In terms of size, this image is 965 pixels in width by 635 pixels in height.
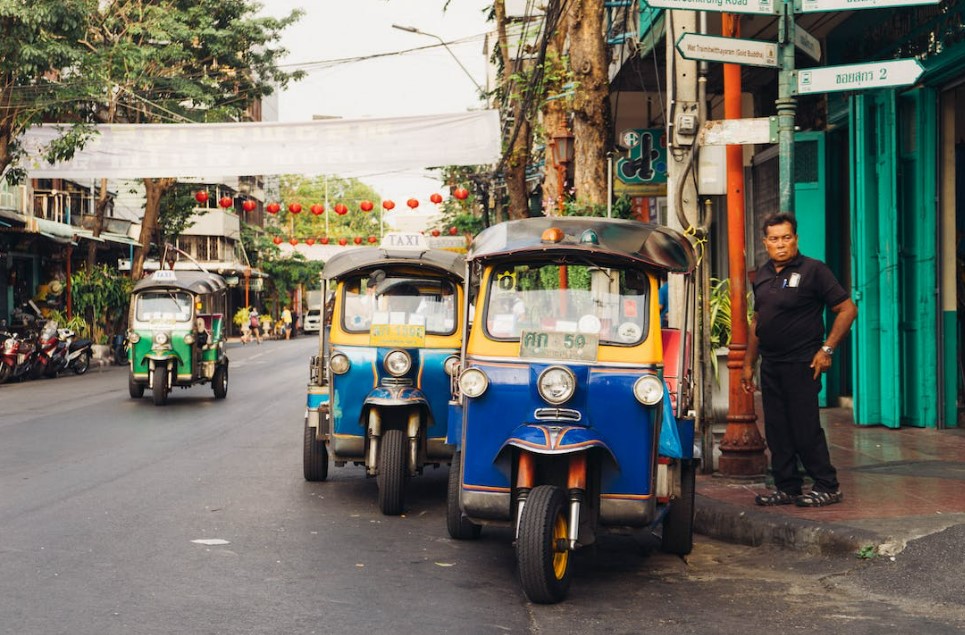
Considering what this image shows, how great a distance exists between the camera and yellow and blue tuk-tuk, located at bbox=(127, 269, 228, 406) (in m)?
18.5

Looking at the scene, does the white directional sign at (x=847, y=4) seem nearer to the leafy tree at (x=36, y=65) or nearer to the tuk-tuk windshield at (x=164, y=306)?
the tuk-tuk windshield at (x=164, y=306)

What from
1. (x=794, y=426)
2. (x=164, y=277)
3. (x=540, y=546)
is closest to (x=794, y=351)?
(x=794, y=426)

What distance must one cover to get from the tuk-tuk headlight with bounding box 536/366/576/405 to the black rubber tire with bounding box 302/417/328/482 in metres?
4.36

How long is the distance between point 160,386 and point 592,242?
13.1 meters

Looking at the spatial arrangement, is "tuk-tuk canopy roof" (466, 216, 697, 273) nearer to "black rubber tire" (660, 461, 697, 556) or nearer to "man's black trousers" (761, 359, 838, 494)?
"black rubber tire" (660, 461, 697, 556)

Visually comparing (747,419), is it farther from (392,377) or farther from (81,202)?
(81,202)

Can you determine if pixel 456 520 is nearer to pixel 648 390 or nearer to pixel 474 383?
pixel 474 383

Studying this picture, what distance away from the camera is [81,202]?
148 ft

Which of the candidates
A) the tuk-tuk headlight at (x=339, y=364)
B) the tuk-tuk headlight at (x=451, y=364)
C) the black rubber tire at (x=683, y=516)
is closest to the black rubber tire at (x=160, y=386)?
the tuk-tuk headlight at (x=339, y=364)

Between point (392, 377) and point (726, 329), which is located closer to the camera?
point (392, 377)

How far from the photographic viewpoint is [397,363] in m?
9.23

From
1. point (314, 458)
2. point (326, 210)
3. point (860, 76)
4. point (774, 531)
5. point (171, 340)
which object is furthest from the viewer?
point (326, 210)

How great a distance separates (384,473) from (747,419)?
2846 mm

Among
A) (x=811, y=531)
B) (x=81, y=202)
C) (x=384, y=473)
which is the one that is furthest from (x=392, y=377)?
(x=81, y=202)
